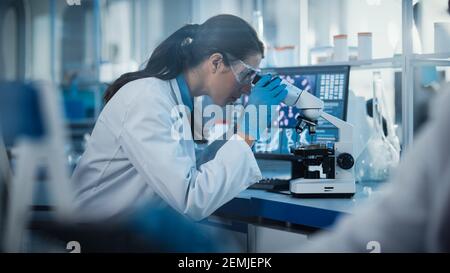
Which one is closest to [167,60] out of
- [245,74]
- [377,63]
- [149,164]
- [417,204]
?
[245,74]

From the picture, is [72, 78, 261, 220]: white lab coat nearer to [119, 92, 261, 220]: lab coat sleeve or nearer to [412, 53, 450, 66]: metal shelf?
[119, 92, 261, 220]: lab coat sleeve

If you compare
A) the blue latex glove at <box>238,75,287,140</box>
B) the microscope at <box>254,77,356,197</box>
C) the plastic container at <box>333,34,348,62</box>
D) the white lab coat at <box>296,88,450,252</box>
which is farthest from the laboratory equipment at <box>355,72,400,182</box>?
the white lab coat at <box>296,88,450,252</box>

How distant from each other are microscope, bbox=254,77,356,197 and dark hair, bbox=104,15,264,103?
19cm

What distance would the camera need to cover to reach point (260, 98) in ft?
6.00

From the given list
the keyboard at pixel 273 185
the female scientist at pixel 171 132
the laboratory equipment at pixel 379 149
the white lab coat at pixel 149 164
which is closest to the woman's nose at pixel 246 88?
the female scientist at pixel 171 132

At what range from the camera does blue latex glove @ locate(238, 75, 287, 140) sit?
5.90 ft

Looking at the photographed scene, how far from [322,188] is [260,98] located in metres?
0.35

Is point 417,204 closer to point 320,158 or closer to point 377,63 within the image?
point 320,158

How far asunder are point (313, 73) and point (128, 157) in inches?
32.2

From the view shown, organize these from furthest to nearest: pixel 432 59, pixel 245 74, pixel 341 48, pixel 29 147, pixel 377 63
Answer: pixel 341 48, pixel 377 63, pixel 432 59, pixel 29 147, pixel 245 74

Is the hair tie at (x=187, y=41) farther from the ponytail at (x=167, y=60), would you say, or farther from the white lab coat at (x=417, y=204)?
the white lab coat at (x=417, y=204)

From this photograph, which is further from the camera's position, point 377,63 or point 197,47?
point 377,63
